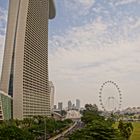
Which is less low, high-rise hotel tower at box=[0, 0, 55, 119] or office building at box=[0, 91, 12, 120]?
high-rise hotel tower at box=[0, 0, 55, 119]

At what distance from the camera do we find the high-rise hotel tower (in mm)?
131875

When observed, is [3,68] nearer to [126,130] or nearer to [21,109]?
[21,109]

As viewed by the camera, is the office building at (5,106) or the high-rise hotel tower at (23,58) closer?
the office building at (5,106)

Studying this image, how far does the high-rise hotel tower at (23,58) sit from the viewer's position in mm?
131875

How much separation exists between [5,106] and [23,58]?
62.5 ft

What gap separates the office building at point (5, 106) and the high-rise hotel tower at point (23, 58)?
1.89m

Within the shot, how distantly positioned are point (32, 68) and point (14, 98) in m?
20.9

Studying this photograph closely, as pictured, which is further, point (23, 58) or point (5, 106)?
point (23, 58)

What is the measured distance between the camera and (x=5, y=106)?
409ft

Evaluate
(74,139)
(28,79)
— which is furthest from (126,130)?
(28,79)

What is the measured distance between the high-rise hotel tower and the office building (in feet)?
6.19

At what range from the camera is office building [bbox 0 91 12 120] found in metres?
117

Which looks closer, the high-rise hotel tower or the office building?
the office building

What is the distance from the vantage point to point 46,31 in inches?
6998
